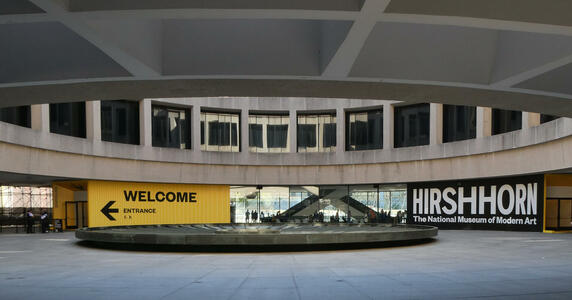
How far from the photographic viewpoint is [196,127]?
1331 inches

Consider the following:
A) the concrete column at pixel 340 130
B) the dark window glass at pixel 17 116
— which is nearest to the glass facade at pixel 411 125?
the concrete column at pixel 340 130

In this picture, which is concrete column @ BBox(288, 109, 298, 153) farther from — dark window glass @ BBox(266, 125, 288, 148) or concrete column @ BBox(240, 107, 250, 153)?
concrete column @ BBox(240, 107, 250, 153)

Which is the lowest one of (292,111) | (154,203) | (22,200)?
(22,200)

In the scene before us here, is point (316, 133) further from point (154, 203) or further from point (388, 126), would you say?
point (154, 203)

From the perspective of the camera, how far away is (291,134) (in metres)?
35.7

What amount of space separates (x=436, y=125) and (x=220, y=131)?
1728 centimetres

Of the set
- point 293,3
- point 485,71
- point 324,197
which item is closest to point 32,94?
point 293,3

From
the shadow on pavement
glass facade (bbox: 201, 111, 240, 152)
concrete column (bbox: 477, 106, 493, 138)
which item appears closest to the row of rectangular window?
glass facade (bbox: 201, 111, 240, 152)

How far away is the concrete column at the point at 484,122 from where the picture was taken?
26.7 meters

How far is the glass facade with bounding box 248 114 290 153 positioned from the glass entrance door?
19720 mm

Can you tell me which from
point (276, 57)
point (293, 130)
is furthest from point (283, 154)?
point (276, 57)

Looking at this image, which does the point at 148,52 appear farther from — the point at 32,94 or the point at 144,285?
the point at 144,285

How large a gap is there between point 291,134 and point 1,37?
100 feet

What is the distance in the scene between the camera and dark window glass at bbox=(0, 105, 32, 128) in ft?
81.8
